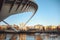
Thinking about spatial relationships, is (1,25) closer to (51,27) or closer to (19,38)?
(19,38)

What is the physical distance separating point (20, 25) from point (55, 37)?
1319mm

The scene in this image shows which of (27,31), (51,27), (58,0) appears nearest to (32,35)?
(27,31)

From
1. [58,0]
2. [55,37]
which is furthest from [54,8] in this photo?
[55,37]

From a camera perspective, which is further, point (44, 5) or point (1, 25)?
point (44, 5)

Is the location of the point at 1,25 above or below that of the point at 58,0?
below

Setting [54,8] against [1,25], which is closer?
[1,25]

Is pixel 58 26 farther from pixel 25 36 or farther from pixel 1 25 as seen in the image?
pixel 1 25

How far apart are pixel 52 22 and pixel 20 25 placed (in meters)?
1.16

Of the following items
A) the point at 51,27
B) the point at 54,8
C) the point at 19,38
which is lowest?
the point at 19,38

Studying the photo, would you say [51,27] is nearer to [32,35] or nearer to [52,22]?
[52,22]

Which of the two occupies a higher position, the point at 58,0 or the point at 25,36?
the point at 58,0

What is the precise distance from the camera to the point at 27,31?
5.80 meters

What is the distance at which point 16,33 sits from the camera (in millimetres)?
5719

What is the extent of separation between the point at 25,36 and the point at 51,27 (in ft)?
3.21
